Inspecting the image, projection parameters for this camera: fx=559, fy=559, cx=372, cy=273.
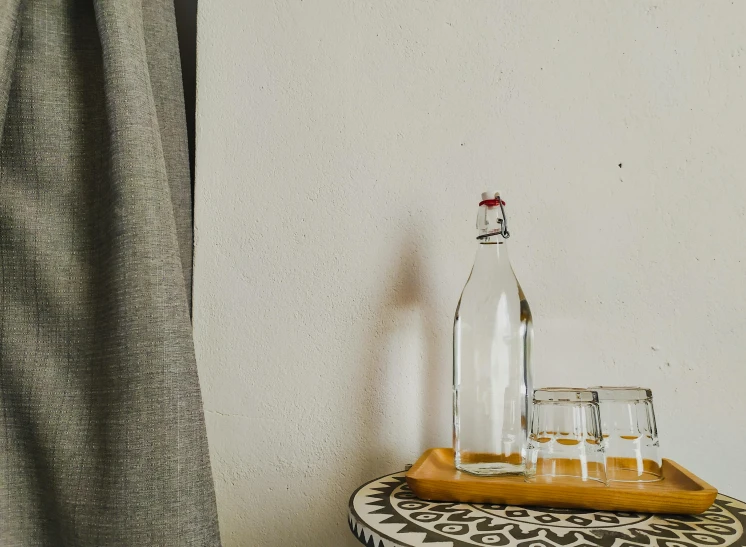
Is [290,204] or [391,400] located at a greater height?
[290,204]

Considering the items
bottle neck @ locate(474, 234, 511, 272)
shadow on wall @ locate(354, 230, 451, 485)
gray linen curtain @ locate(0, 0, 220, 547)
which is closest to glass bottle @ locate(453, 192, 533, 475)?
bottle neck @ locate(474, 234, 511, 272)

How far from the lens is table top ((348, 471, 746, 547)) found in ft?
1.55

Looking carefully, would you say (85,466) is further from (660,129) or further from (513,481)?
(660,129)

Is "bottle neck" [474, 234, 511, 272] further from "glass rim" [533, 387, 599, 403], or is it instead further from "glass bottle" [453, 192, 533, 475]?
"glass rim" [533, 387, 599, 403]

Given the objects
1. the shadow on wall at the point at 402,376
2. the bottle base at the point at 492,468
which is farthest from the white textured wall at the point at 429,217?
the bottle base at the point at 492,468

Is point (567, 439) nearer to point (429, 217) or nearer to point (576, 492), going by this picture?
point (576, 492)

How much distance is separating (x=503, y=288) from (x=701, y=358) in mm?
261

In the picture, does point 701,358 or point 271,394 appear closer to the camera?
point 701,358

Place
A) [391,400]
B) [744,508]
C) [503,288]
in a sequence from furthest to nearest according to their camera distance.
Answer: [391,400] < [503,288] < [744,508]

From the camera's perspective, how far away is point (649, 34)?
725mm

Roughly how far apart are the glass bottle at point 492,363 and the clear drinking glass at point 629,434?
0.09 m

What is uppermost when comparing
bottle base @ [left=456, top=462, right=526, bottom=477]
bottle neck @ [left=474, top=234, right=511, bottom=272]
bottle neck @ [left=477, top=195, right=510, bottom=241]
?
bottle neck @ [left=477, top=195, right=510, bottom=241]

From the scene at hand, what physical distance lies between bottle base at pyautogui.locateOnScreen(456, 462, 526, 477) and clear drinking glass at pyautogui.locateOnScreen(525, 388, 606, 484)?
0.04 m

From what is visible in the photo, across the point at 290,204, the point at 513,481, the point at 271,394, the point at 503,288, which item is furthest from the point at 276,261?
the point at 513,481
